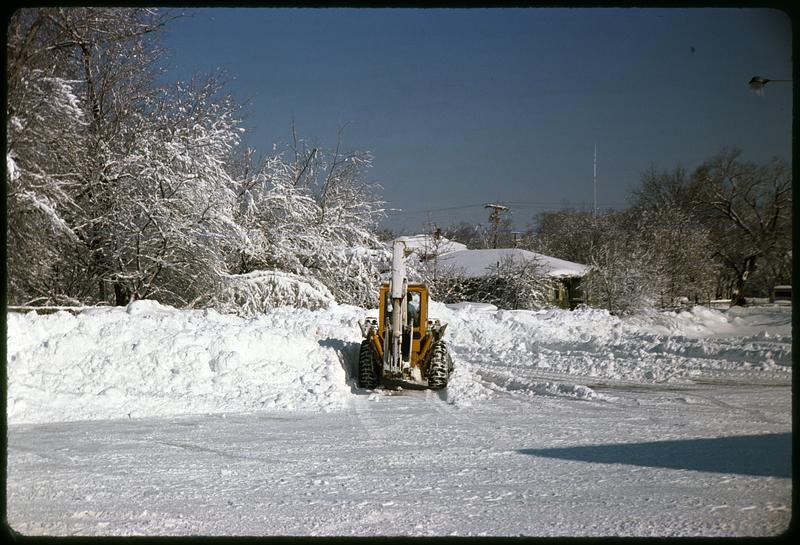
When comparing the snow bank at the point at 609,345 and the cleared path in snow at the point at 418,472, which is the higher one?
the snow bank at the point at 609,345

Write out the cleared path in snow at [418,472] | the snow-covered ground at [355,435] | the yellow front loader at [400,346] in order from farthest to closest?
1. the yellow front loader at [400,346]
2. the snow-covered ground at [355,435]
3. the cleared path in snow at [418,472]

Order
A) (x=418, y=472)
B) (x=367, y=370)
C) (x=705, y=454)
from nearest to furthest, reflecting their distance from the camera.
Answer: (x=418, y=472), (x=705, y=454), (x=367, y=370)

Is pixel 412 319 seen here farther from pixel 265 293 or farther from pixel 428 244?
pixel 428 244

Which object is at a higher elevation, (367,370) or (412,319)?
(412,319)

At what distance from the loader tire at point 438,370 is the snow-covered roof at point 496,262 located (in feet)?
75.2

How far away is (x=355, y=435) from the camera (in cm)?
916

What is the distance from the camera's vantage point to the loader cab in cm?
1337

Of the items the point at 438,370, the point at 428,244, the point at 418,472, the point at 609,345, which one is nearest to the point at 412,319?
the point at 438,370

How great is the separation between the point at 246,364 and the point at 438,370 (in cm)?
351

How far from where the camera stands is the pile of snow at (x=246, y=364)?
1148 cm

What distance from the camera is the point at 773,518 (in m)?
5.09

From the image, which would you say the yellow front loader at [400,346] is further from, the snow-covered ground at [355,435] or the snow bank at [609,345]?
the snow bank at [609,345]

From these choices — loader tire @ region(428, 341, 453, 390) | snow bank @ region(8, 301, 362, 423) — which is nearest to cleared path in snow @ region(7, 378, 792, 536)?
snow bank @ region(8, 301, 362, 423)

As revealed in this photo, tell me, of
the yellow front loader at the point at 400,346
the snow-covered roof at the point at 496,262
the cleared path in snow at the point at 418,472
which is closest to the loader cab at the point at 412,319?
the yellow front loader at the point at 400,346
